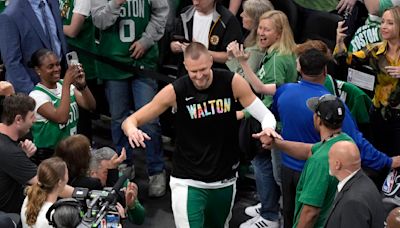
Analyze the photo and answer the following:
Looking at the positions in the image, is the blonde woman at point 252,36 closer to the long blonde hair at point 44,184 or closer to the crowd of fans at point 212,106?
the crowd of fans at point 212,106

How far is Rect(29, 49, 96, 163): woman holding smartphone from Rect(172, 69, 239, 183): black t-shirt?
1.19m

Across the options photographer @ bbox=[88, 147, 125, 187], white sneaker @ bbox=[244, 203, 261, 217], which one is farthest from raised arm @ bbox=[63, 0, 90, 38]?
white sneaker @ bbox=[244, 203, 261, 217]

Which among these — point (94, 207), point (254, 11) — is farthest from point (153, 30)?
point (94, 207)

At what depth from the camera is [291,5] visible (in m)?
6.78

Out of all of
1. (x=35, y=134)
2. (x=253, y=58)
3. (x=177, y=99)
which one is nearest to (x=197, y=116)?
(x=177, y=99)

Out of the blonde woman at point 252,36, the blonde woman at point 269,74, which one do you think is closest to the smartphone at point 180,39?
the blonde woman at point 252,36

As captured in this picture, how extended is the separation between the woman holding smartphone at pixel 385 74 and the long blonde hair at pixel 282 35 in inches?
20.3

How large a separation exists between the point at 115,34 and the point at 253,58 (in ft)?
4.41

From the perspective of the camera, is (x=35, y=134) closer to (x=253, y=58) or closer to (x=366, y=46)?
(x=253, y=58)

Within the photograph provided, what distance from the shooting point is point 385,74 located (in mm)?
5605

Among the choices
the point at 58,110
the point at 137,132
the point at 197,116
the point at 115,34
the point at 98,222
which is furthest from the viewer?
the point at 115,34

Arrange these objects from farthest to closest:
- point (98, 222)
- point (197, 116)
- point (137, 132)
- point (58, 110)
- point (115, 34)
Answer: point (115, 34) < point (58, 110) < point (197, 116) < point (137, 132) < point (98, 222)

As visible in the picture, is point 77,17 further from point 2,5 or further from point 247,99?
point 247,99

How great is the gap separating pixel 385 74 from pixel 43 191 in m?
2.56
